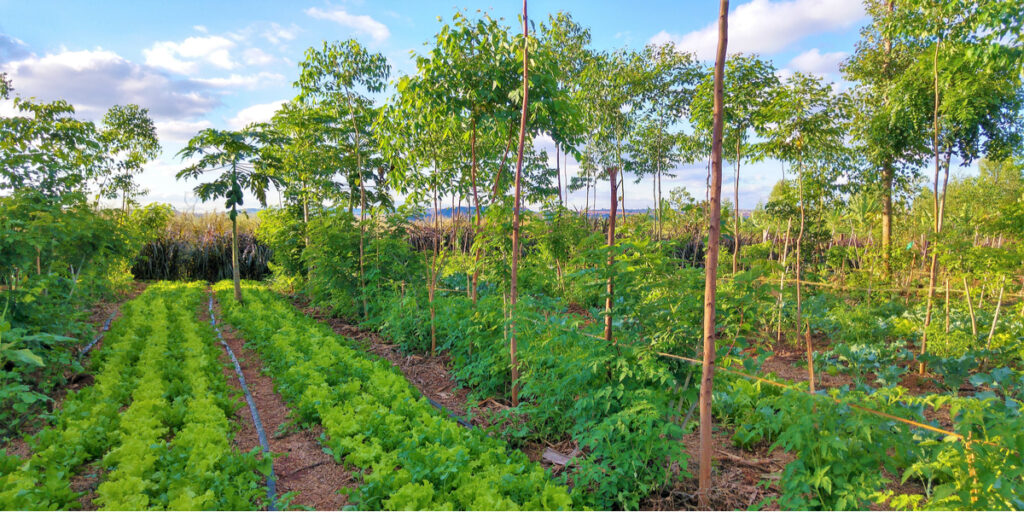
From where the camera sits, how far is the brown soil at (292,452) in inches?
132

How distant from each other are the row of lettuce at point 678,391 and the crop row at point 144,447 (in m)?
2.19

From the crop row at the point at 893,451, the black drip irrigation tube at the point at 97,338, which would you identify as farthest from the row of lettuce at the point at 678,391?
the black drip irrigation tube at the point at 97,338

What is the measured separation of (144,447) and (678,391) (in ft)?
12.7

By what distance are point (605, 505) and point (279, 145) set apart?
1133cm

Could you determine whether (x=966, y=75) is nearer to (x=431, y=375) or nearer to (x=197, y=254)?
(x=431, y=375)

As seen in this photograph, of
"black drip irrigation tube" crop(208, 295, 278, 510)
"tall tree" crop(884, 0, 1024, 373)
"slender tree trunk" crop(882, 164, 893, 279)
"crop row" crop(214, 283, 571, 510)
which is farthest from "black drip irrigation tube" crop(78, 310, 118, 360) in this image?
"slender tree trunk" crop(882, 164, 893, 279)

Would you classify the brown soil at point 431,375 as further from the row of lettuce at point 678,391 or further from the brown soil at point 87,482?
the brown soil at point 87,482

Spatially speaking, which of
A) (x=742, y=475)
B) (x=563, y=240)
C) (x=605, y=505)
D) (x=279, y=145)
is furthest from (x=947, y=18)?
(x=279, y=145)

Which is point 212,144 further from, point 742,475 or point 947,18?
point 947,18

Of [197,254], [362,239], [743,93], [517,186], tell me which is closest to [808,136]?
[743,93]

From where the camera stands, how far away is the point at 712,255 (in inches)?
108

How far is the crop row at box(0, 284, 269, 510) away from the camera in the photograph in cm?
282

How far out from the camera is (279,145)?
445 inches

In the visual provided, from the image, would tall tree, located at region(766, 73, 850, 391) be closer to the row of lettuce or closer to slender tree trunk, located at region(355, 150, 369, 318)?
the row of lettuce
